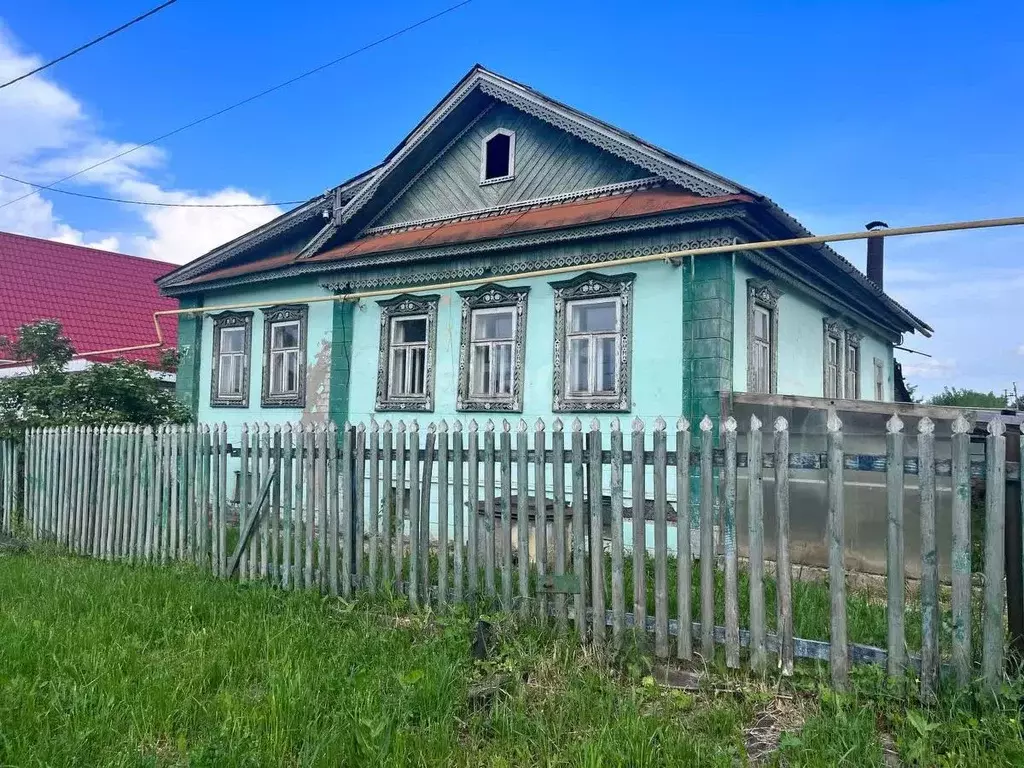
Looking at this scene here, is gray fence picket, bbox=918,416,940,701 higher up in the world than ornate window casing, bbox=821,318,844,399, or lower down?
lower down

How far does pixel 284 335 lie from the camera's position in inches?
486

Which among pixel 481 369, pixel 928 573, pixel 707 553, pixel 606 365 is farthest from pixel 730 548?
pixel 481 369

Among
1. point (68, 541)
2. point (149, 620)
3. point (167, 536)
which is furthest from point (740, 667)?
point (68, 541)

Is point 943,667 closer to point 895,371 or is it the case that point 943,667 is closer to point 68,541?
point 68,541

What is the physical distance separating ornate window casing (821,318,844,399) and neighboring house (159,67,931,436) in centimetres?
5

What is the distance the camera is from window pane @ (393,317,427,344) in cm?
1080

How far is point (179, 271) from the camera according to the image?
13523 mm

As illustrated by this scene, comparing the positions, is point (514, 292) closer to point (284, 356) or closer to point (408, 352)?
point (408, 352)

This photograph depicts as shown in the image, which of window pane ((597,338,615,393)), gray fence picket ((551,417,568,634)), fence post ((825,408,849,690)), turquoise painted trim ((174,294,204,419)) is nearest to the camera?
fence post ((825,408,849,690))

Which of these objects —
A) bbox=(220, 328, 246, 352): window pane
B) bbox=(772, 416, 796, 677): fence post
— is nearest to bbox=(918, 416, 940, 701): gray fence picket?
bbox=(772, 416, 796, 677): fence post

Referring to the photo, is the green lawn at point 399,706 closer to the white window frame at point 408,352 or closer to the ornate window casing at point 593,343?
the ornate window casing at point 593,343

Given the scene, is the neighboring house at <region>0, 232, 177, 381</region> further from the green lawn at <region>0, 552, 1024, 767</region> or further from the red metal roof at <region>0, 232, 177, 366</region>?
the green lawn at <region>0, 552, 1024, 767</region>

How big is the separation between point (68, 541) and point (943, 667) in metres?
8.71

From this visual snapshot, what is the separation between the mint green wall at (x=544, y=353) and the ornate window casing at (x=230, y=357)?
2.60 metres
